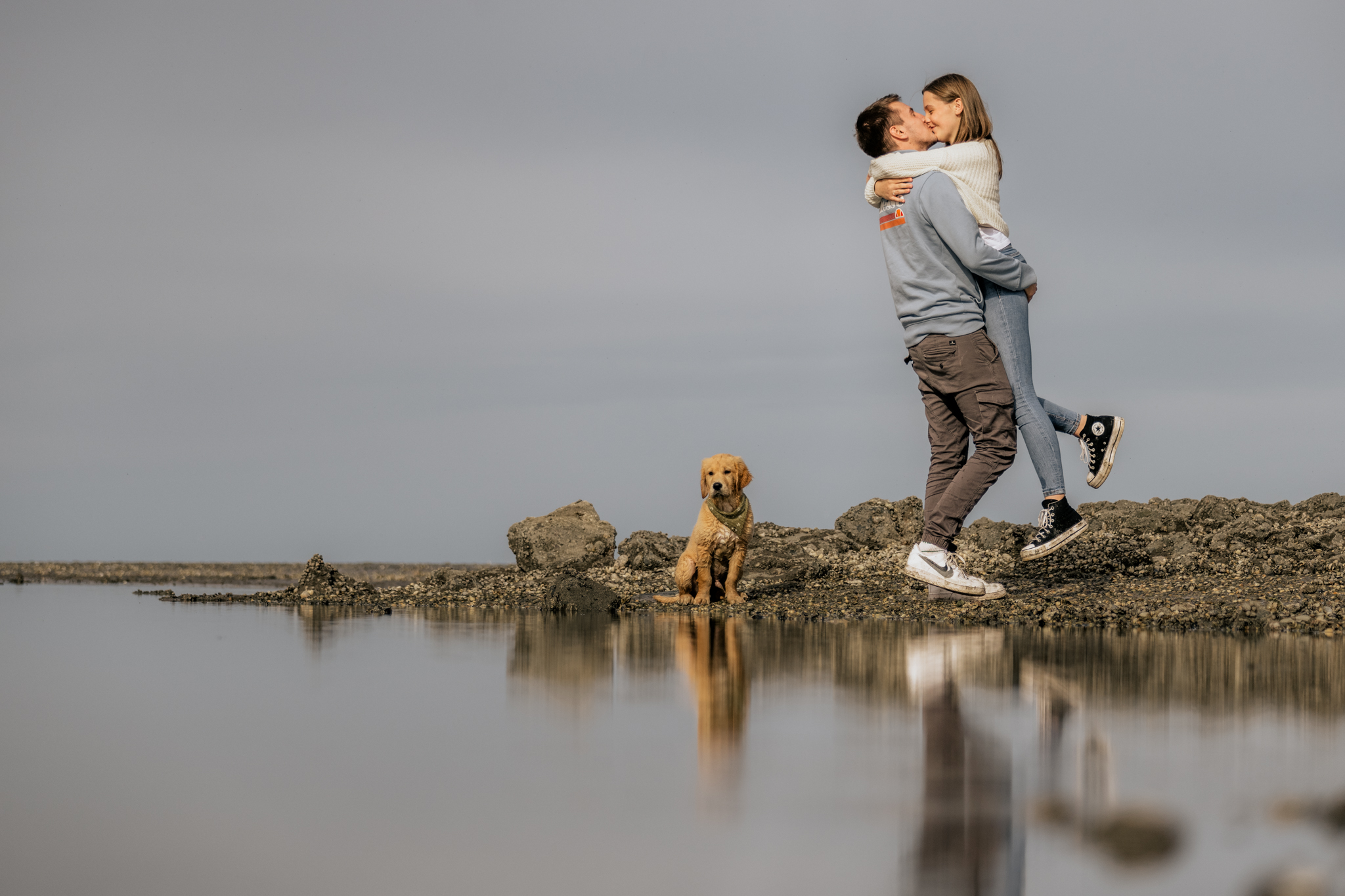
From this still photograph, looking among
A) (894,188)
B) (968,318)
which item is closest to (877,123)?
(894,188)

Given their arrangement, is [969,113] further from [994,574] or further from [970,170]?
[994,574]

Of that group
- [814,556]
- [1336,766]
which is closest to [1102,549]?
[814,556]

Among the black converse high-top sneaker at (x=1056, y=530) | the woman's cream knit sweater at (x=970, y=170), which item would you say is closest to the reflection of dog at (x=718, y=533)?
the black converse high-top sneaker at (x=1056, y=530)

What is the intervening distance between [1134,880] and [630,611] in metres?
5.31

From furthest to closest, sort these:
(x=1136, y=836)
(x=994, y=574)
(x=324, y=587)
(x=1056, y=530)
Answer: (x=324, y=587)
(x=994, y=574)
(x=1056, y=530)
(x=1136, y=836)

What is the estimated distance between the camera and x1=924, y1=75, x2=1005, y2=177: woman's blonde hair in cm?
613

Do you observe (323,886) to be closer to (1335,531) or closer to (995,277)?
(995,277)

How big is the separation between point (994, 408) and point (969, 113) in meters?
1.71

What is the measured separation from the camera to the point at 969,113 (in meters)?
6.13

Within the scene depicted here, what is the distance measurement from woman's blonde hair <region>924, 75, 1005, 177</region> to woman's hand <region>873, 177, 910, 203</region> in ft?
1.39

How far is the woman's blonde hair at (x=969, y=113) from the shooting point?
6.13 metres

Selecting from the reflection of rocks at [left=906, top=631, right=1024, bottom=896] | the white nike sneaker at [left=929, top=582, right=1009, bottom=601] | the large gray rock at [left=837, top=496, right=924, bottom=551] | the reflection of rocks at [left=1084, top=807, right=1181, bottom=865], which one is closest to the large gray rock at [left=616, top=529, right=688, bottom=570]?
the large gray rock at [left=837, top=496, right=924, bottom=551]

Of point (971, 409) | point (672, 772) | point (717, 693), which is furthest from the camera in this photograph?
point (971, 409)

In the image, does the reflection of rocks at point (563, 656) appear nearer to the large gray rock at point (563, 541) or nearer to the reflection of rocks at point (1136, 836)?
the reflection of rocks at point (1136, 836)
